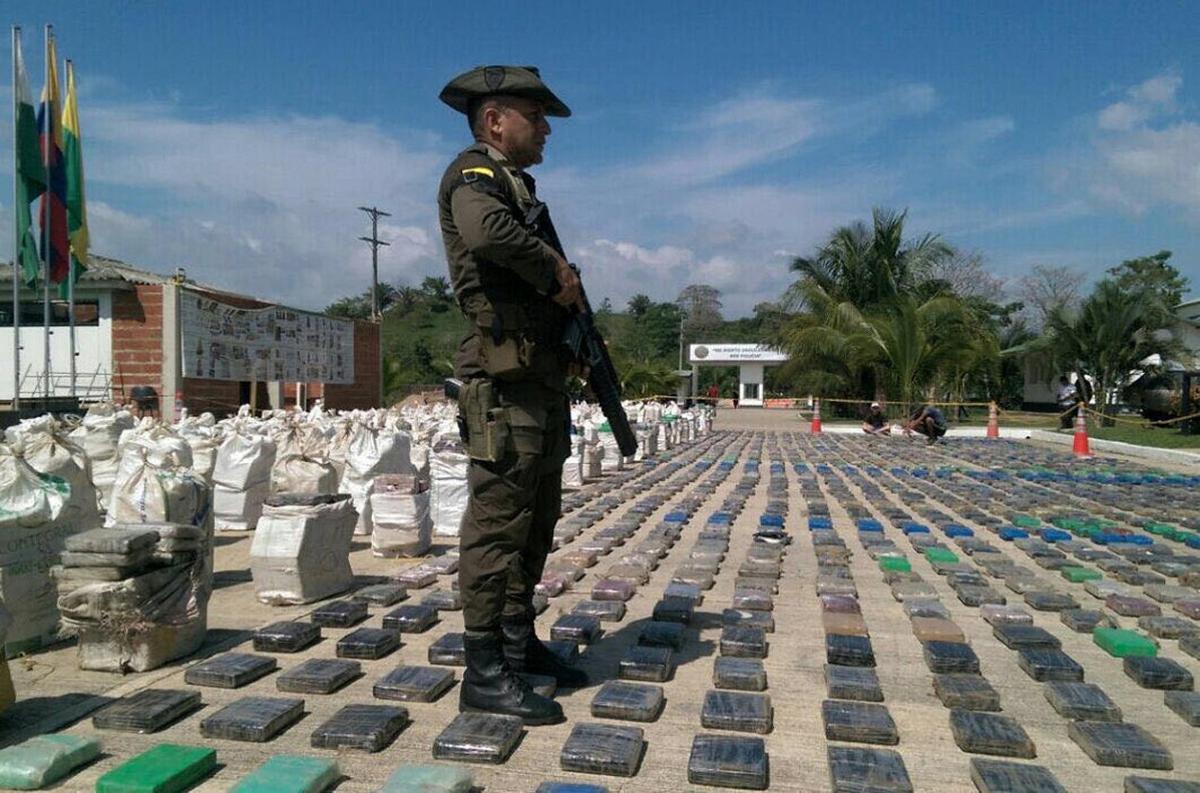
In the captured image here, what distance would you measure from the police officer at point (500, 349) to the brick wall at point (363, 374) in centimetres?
2188

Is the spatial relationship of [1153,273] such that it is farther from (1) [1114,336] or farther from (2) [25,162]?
(2) [25,162]

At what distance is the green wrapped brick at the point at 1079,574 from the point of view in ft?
15.4

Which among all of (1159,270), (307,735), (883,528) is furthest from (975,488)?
(1159,270)

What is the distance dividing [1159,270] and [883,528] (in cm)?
4737

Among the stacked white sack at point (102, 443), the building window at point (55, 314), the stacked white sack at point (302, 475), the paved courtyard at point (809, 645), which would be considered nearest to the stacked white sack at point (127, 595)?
the paved courtyard at point (809, 645)

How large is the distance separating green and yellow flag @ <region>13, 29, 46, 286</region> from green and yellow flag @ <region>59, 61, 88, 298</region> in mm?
735

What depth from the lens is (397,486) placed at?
5.27 metres

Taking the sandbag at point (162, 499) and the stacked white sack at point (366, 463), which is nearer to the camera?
the sandbag at point (162, 499)

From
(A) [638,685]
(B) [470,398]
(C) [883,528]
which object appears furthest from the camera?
(C) [883,528]

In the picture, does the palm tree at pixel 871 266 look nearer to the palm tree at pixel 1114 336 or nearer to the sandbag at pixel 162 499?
the palm tree at pixel 1114 336

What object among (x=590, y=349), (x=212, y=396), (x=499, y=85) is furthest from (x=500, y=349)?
(x=212, y=396)

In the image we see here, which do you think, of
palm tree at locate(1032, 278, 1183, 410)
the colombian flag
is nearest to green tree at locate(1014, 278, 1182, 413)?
palm tree at locate(1032, 278, 1183, 410)

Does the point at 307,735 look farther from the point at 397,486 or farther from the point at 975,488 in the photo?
the point at 975,488

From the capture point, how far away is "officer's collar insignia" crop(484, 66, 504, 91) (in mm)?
2709
